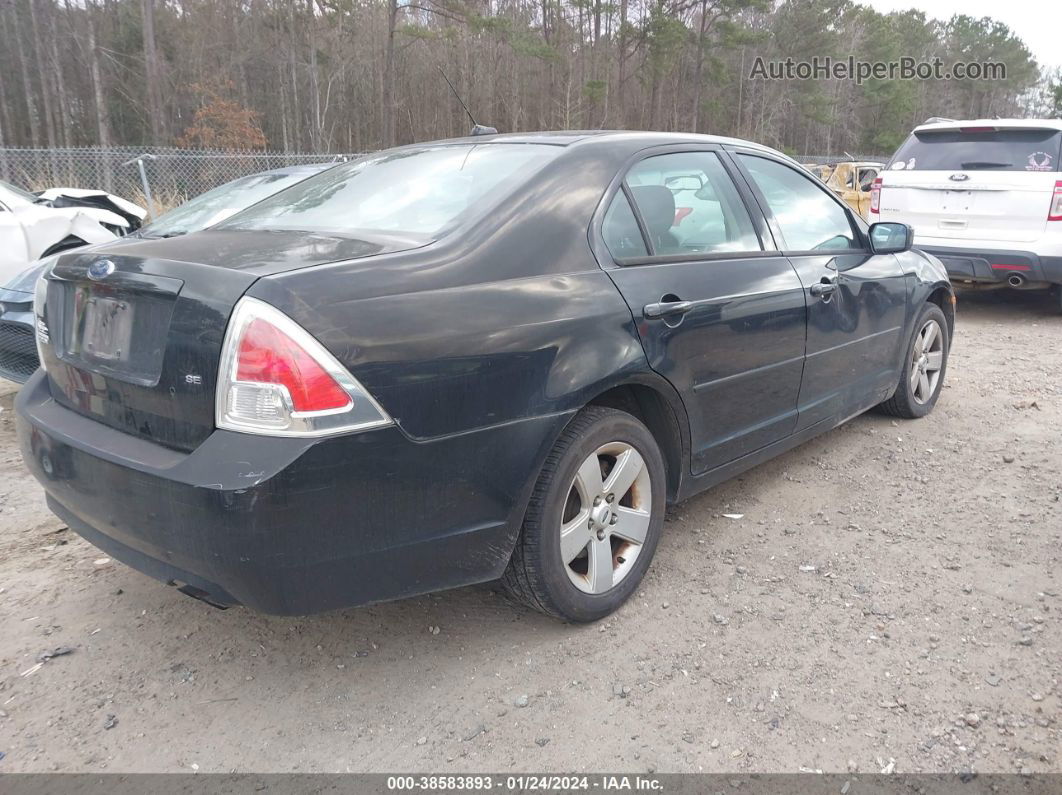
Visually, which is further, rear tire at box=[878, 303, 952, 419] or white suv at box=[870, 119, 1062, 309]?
white suv at box=[870, 119, 1062, 309]

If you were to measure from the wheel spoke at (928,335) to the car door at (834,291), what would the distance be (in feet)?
1.61

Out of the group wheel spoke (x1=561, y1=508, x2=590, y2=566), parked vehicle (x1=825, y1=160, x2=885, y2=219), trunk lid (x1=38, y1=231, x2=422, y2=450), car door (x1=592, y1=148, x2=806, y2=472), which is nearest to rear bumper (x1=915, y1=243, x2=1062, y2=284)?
car door (x1=592, y1=148, x2=806, y2=472)

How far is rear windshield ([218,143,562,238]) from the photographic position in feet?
8.69

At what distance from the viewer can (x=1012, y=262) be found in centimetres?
754

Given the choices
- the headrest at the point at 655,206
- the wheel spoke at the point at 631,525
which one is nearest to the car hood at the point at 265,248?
the headrest at the point at 655,206

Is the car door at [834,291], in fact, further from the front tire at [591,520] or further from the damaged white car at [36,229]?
the damaged white car at [36,229]

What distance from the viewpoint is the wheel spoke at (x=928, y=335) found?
4.86 meters

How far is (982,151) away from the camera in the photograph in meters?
7.82

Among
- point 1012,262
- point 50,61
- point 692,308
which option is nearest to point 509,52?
point 50,61

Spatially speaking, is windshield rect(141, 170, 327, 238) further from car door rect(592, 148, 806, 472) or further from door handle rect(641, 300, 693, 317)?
door handle rect(641, 300, 693, 317)

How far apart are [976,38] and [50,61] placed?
55221 millimetres

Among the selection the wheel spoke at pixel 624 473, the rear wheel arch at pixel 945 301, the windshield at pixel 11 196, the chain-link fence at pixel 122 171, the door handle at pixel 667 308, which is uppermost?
the chain-link fence at pixel 122 171

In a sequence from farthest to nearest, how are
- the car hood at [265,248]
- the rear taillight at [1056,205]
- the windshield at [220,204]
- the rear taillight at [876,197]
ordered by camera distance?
the rear taillight at [876,197], the rear taillight at [1056,205], the windshield at [220,204], the car hood at [265,248]

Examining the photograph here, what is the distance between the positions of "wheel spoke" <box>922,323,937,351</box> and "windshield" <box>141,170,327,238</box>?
4.24 m
